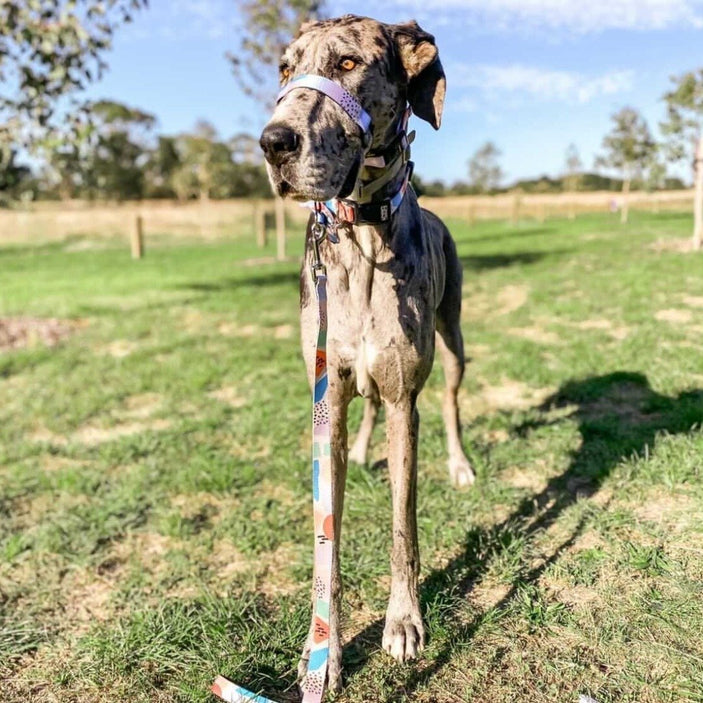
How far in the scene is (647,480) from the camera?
3680mm

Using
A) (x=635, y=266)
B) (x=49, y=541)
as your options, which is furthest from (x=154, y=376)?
(x=635, y=266)

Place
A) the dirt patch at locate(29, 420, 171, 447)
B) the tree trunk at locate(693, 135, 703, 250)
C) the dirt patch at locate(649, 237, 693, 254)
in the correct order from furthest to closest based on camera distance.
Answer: the dirt patch at locate(649, 237, 693, 254)
the tree trunk at locate(693, 135, 703, 250)
the dirt patch at locate(29, 420, 171, 447)

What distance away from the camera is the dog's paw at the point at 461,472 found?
4.05 metres

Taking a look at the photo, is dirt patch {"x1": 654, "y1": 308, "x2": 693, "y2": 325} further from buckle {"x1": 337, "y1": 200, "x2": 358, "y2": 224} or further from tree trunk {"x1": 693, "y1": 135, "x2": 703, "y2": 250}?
tree trunk {"x1": 693, "y1": 135, "x2": 703, "y2": 250}

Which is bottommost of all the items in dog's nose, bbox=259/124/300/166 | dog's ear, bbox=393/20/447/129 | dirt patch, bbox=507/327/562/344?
dirt patch, bbox=507/327/562/344

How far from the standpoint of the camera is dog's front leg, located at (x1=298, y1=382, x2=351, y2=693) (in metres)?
2.45

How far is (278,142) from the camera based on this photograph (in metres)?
1.91

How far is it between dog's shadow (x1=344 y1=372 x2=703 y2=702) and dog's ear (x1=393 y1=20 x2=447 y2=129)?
2065 mm

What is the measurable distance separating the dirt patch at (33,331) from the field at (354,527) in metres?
0.77

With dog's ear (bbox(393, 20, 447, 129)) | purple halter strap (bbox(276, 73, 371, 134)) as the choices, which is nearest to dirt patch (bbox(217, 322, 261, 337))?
dog's ear (bbox(393, 20, 447, 129))

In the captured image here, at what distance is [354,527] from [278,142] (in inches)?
93.4

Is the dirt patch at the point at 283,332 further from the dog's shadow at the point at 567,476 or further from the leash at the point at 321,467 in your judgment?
the leash at the point at 321,467

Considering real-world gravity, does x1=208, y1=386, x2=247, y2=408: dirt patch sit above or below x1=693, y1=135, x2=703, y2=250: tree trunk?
below

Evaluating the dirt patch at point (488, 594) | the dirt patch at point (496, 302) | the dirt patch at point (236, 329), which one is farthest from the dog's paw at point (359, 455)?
the dirt patch at point (496, 302)
